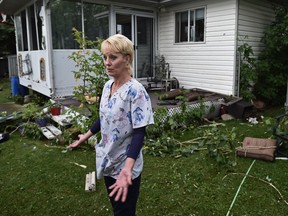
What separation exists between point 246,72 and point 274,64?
944 millimetres

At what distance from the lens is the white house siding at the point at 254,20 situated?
22.8 feet

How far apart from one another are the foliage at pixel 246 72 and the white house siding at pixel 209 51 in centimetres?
29

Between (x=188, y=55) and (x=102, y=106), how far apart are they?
6.69 metres

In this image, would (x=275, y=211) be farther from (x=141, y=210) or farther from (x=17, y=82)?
(x=17, y=82)

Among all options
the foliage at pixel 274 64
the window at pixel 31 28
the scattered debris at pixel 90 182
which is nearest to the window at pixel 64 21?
the window at pixel 31 28

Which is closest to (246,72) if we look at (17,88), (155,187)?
(155,187)

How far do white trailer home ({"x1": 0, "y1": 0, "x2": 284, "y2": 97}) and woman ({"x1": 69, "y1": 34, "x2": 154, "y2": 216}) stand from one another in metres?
5.59

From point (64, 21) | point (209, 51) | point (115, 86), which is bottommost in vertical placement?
point (115, 86)

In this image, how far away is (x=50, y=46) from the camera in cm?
669

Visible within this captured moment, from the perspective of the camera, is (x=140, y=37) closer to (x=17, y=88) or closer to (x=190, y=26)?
(x=190, y=26)

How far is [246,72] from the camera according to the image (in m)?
7.00

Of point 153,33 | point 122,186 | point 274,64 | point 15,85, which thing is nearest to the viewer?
point 122,186

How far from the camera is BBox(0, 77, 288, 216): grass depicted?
2.75 m

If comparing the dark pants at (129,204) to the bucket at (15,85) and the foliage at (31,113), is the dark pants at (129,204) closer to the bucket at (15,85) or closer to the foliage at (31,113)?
the foliage at (31,113)
